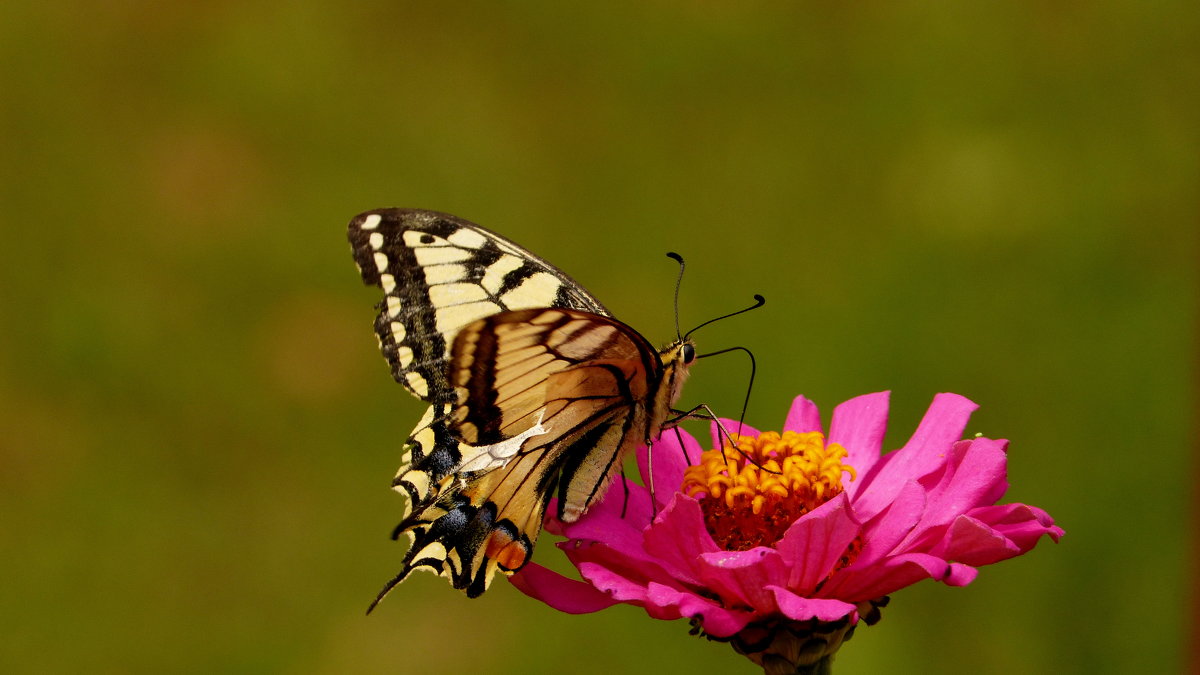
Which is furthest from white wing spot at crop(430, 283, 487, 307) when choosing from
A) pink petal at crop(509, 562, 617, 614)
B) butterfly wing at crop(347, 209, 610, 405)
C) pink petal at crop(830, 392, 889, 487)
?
pink petal at crop(830, 392, 889, 487)

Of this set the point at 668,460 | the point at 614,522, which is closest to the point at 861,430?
the point at 668,460

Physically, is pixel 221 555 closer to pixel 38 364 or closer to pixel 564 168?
pixel 38 364

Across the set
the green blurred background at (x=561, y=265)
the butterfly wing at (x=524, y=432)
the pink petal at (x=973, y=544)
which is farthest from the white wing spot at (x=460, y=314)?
the green blurred background at (x=561, y=265)

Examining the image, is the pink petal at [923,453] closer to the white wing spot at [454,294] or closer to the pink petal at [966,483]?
the pink petal at [966,483]

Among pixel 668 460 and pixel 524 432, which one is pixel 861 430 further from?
pixel 524 432

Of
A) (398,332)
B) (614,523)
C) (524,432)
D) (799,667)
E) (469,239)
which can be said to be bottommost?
(799,667)

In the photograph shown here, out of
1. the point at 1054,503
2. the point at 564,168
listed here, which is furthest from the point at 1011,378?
the point at 564,168
